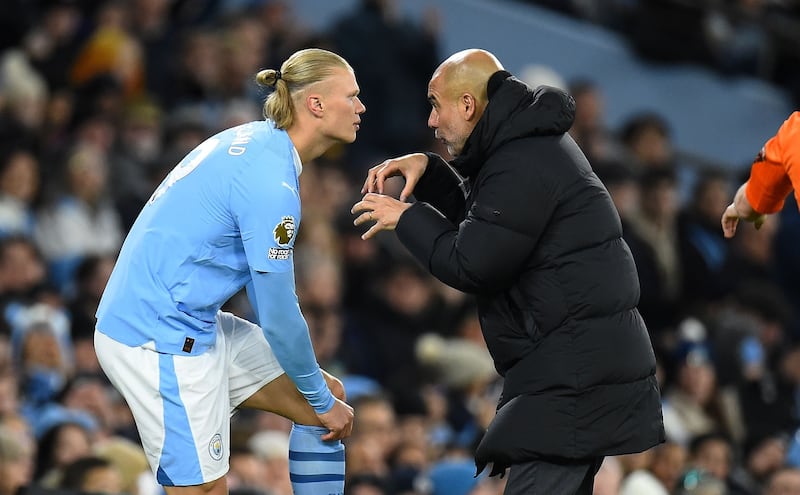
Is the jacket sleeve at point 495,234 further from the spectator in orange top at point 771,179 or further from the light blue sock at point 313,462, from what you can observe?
the light blue sock at point 313,462

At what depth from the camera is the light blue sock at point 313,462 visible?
464 centimetres

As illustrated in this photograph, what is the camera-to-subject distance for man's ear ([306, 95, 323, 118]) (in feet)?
14.5

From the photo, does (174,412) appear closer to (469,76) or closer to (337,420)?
(337,420)

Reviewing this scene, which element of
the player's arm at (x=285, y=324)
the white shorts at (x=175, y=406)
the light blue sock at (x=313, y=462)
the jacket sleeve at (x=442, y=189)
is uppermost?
the jacket sleeve at (x=442, y=189)

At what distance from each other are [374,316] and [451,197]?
4.30 meters

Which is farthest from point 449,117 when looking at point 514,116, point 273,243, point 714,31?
point 714,31

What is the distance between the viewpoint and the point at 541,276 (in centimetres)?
415

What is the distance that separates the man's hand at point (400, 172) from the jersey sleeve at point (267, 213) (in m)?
0.24

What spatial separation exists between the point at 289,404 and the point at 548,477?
938 millimetres

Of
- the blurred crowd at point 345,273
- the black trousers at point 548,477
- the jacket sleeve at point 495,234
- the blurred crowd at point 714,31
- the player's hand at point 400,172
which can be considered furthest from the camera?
the blurred crowd at point 714,31

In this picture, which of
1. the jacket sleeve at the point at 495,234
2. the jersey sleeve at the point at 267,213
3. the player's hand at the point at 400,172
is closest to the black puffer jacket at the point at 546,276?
the jacket sleeve at the point at 495,234

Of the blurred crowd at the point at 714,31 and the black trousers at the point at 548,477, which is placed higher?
the black trousers at the point at 548,477

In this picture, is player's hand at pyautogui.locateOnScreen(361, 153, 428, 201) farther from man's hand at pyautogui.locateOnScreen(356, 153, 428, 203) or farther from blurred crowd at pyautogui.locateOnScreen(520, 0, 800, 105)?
blurred crowd at pyautogui.locateOnScreen(520, 0, 800, 105)

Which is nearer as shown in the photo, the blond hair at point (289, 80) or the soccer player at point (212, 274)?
the soccer player at point (212, 274)
